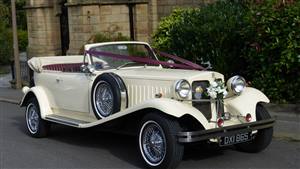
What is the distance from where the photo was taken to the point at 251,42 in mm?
11023

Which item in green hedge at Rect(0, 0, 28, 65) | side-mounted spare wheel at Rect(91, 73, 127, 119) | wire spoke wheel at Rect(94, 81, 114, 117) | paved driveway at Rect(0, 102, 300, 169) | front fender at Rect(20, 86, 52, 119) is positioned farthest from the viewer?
Result: green hedge at Rect(0, 0, 28, 65)

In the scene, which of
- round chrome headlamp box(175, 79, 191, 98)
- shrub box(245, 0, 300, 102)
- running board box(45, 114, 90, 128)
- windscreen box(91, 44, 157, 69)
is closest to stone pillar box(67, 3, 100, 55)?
shrub box(245, 0, 300, 102)

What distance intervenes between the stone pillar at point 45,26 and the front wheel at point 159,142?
54.4 feet

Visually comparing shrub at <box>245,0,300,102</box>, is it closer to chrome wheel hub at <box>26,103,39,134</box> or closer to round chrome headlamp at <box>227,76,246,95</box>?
round chrome headlamp at <box>227,76,246,95</box>

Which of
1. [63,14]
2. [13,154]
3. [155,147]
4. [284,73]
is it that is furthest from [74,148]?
[63,14]

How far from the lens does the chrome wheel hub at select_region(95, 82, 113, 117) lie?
25.8 feet

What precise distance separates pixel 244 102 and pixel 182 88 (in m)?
1.00

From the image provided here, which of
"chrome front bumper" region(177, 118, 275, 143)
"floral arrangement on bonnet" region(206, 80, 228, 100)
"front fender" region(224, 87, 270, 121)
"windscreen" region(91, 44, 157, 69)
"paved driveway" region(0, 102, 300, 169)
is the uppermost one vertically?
"windscreen" region(91, 44, 157, 69)

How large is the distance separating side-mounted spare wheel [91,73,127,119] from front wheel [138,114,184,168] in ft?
2.56

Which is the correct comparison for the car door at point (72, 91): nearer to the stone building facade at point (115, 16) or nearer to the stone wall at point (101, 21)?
the stone building facade at point (115, 16)

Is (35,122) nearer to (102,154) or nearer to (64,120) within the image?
(64,120)

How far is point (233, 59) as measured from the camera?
12.2 m

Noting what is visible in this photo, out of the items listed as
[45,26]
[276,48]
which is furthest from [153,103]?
[45,26]

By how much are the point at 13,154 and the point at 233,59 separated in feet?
18.6
